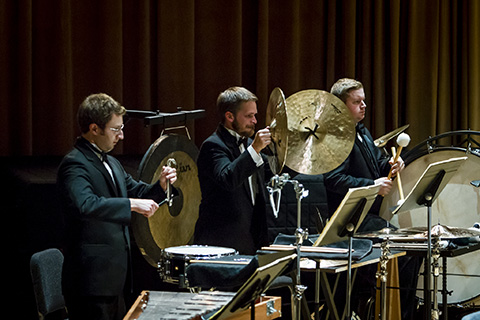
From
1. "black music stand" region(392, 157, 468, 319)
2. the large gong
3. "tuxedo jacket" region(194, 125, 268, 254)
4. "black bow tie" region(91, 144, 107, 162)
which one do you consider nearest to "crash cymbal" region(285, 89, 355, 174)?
"tuxedo jacket" region(194, 125, 268, 254)

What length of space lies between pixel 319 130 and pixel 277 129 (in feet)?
1.53

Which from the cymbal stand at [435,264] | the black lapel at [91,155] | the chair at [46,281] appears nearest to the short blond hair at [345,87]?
the cymbal stand at [435,264]

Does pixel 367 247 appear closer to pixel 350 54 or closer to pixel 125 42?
pixel 125 42

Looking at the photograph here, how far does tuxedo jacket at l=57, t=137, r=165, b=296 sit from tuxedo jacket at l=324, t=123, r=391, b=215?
148 centimetres

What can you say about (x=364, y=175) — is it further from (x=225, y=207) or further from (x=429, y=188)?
(x=225, y=207)

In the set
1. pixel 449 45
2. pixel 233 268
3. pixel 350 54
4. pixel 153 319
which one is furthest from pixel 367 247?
pixel 449 45

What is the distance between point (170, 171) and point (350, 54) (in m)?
2.91

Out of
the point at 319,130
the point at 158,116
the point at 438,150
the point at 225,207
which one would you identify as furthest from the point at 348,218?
the point at 438,150

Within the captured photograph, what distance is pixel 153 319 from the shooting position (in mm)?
2797

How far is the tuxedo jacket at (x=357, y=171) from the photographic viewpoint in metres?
4.28

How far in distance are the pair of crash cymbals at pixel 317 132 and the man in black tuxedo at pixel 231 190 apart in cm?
23

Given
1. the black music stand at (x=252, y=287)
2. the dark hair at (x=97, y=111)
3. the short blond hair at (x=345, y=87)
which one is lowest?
the black music stand at (x=252, y=287)

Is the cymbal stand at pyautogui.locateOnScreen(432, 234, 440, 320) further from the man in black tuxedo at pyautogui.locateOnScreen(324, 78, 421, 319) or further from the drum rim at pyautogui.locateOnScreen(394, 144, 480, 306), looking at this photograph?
the drum rim at pyautogui.locateOnScreen(394, 144, 480, 306)

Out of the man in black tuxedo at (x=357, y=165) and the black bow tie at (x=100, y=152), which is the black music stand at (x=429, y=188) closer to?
the man in black tuxedo at (x=357, y=165)
